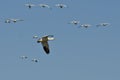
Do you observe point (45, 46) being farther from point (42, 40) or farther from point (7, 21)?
point (7, 21)

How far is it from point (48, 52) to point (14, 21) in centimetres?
733

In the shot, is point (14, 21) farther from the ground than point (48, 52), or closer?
farther from the ground

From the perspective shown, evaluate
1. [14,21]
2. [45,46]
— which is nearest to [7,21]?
[14,21]

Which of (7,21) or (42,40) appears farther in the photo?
(7,21)

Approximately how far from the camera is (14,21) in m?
74.2

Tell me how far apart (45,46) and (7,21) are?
8.21m

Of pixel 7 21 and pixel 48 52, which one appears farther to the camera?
pixel 7 21

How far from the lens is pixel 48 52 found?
7175 centimetres

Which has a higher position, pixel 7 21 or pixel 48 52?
pixel 7 21

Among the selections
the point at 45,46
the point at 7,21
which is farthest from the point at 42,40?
the point at 7,21

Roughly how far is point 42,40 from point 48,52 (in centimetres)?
197

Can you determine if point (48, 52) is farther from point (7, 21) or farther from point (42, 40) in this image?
point (7, 21)

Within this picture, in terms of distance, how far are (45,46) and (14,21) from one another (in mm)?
6236

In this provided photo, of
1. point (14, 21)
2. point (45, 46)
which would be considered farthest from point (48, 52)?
point (14, 21)
